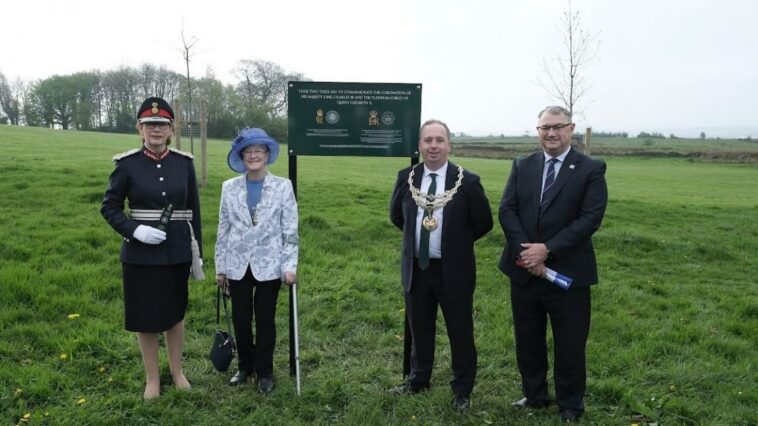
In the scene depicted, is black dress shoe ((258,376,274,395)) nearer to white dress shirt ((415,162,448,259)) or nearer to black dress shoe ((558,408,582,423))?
white dress shirt ((415,162,448,259))

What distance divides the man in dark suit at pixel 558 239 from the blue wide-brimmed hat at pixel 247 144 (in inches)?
75.1

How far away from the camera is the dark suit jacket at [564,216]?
3918 mm

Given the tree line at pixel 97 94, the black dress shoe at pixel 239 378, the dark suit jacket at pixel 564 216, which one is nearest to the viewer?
the dark suit jacket at pixel 564 216

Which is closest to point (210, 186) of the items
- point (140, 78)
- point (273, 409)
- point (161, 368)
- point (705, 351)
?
point (161, 368)

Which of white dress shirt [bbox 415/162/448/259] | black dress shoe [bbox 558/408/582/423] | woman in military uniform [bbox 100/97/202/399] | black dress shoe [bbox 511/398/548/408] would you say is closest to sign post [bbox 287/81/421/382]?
white dress shirt [bbox 415/162/448/259]

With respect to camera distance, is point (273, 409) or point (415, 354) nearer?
point (273, 409)

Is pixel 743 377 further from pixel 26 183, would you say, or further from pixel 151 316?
pixel 26 183

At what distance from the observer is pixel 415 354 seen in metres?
4.67

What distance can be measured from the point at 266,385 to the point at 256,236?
1.26 metres

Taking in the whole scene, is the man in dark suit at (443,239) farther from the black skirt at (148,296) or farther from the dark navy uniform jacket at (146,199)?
the black skirt at (148,296)

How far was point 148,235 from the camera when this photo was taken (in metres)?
4.03

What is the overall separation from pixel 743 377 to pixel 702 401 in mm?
742

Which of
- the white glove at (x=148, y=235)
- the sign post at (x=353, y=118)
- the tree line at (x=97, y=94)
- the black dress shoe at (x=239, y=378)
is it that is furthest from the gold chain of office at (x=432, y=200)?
the tree line at (x=97, y=94)

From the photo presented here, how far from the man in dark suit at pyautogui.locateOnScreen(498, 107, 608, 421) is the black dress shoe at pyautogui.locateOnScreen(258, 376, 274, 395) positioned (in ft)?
6.92
